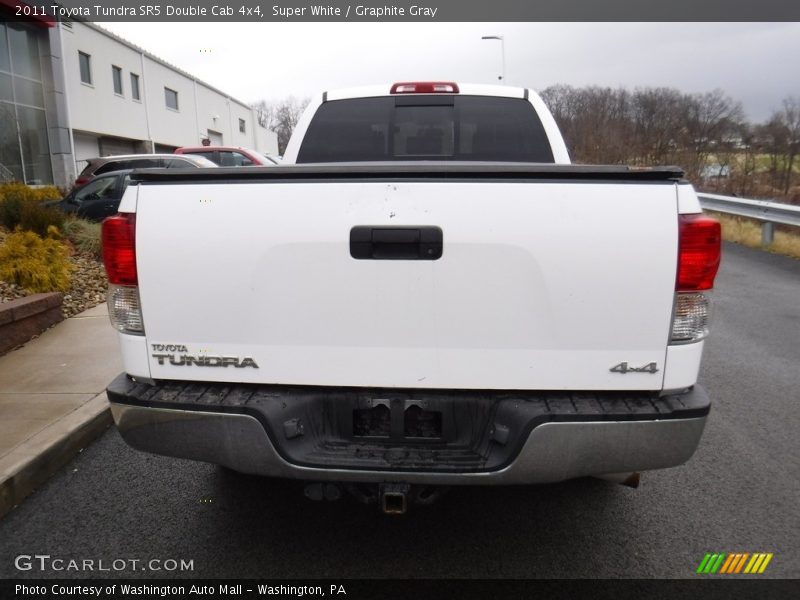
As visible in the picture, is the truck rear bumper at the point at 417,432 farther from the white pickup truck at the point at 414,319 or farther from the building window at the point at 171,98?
the building window at the point at 171,98

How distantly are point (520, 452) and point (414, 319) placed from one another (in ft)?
A: 1.95

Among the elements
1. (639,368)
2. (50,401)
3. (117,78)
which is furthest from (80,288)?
(117,78)

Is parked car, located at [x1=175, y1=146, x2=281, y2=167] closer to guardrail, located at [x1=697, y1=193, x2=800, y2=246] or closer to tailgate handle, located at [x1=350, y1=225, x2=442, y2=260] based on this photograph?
guardrail, located at [x1=697, y1=193, x2=800, y2=246]

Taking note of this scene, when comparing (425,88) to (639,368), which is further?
(425,88)

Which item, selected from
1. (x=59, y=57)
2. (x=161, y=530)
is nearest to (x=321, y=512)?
(x=161, y=530)

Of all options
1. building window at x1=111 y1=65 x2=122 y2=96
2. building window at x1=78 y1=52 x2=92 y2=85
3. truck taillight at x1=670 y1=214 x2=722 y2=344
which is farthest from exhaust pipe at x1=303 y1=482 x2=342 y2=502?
building window at x1=111 y1=65 x2=122 y2=96

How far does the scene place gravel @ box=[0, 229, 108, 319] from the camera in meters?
6.58

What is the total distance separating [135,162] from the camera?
14789 mm

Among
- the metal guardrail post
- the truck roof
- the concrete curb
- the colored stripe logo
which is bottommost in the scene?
the colored stripe logo

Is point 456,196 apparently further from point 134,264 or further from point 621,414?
point 134,264

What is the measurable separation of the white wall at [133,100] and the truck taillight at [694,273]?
2840 cm

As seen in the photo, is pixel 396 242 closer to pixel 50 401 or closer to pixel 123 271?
pixel 123 271

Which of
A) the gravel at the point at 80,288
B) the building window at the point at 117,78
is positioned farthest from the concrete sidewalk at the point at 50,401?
the building window at the point at 117,78

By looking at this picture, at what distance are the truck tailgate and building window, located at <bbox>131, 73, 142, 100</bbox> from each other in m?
33.8
